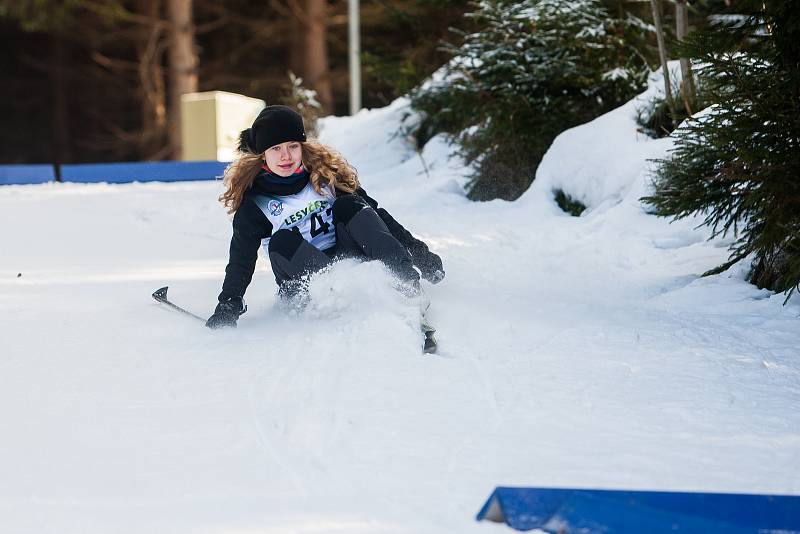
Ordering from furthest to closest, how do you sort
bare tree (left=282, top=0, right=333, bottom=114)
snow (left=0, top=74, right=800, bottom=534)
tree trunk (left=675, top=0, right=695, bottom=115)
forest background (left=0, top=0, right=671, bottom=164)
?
bare tree (left=282, top=0, right=333, bottom=114), forest background (left=0, top=0, right=671, bottom=164), tree trunk (left=675, top=0, right=695, bottom=115), snow (left=0, top=74, right=800, bottom=534)

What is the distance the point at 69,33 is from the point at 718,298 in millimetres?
22080

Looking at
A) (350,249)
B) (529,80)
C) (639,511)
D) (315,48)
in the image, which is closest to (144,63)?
(315,48)

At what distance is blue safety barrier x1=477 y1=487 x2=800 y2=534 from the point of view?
2064 mm

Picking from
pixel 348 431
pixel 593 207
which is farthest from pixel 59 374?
pixel 593 207

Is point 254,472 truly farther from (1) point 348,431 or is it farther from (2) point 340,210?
(2) point 340,210

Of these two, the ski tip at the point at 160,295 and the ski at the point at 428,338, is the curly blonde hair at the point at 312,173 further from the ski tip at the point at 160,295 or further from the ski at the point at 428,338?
the ski at the point at 428,338

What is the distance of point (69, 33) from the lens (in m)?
23.4

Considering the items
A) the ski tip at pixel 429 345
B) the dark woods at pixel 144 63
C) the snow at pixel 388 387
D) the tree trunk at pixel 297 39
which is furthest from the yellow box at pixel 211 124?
the ski tip at pixel 429 345

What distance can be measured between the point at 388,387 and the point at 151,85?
22.3 m

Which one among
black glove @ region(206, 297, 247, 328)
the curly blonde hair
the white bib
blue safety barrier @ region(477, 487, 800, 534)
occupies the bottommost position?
black glove @ region(206, 297, 247, 328)

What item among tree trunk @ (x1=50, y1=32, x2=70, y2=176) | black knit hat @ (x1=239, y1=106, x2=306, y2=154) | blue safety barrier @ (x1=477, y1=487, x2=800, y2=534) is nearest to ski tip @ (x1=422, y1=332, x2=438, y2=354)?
black knit hat @ (x1=239, y1=106, x2=306, y2=154)

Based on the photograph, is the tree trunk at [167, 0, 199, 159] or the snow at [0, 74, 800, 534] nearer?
the snow at [0, 74, 800, 534]

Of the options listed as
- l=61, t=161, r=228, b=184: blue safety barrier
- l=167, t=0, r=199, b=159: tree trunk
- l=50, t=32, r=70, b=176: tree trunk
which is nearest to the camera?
l=61, t=161, r=228, b=184: blue safety barrier

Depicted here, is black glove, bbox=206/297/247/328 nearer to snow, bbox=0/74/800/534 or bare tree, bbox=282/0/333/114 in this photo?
snow, bbox=0/74/800/534
